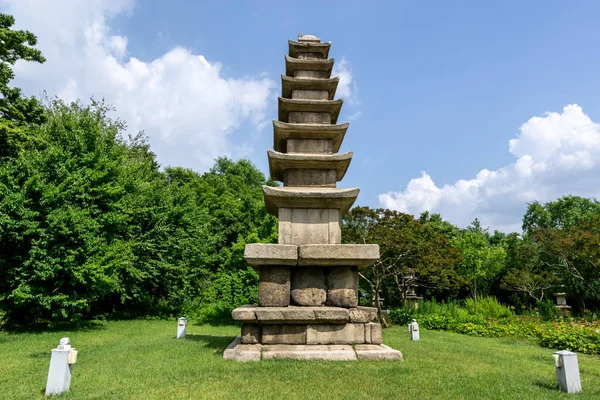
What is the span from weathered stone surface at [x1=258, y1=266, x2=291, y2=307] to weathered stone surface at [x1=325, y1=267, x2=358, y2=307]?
91 cm

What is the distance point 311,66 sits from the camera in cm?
1134

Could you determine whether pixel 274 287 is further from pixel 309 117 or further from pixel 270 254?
pixel 309 117

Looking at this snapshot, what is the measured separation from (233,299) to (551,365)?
12.8 meters

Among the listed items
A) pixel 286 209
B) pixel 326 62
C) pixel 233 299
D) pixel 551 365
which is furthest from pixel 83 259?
pixel 551 365

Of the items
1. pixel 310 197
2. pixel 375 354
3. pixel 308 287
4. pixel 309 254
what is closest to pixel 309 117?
pixel 310 197

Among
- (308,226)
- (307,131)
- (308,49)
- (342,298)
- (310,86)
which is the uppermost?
(308,49)

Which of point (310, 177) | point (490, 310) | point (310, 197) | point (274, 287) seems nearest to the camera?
point (274, 287)

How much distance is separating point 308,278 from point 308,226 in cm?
128

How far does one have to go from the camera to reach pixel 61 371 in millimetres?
5078

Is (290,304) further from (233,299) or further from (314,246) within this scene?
(233,299)

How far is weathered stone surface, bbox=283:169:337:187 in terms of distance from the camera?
31.4 feet

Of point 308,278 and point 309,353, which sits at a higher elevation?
point 308,278

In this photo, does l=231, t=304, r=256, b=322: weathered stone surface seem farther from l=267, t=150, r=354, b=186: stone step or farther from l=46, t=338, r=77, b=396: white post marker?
l=267, t=150, r=354, b=186: stone step

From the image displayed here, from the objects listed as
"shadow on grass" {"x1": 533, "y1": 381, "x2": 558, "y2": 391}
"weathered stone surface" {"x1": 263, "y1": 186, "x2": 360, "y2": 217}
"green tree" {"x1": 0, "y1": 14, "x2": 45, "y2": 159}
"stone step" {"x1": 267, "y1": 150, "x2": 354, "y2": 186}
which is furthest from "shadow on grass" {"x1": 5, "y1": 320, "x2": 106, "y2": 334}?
"shadow on grass" {"x1": 533, "y1": 381, "x2": 558, "y2": 391}
